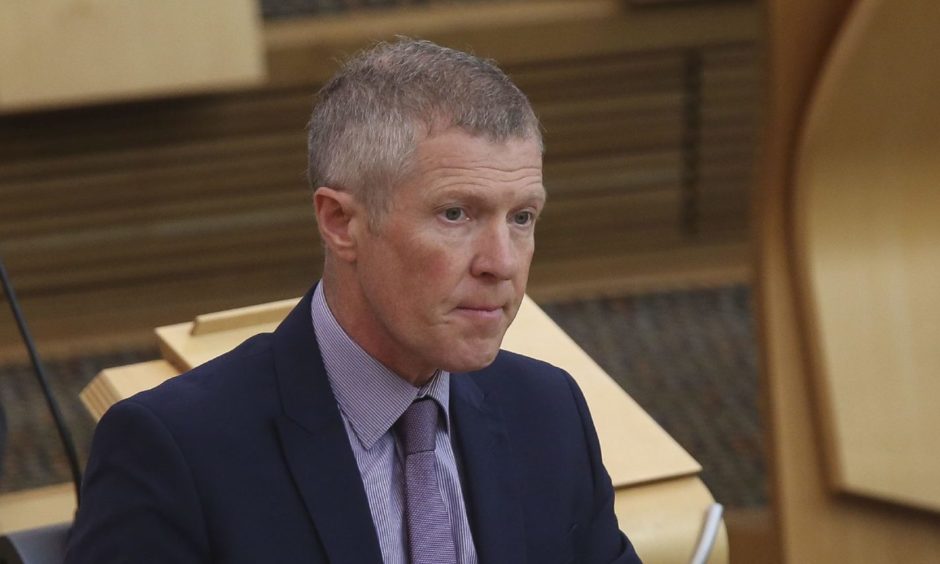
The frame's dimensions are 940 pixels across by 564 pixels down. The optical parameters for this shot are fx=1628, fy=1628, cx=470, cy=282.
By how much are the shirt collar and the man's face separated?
0.09 m

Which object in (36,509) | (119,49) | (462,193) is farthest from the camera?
(119,49)

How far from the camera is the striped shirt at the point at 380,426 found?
5.56 ft

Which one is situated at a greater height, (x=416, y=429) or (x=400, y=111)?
(x=400, y=111)

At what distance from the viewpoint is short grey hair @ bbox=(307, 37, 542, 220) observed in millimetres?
1558

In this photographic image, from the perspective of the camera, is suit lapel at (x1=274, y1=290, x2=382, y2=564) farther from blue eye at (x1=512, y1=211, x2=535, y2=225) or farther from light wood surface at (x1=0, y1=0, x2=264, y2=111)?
light wood surface at (x1=0, y1=0, x2=264, y2=111)

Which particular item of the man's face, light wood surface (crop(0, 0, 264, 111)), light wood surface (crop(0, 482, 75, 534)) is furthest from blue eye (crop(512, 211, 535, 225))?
light wood surface (crop(0, 0, 264, 111))

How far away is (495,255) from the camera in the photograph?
1574 mm

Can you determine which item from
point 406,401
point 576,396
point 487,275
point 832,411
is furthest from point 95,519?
point 832,411

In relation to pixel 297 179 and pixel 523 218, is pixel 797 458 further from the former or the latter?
pixel 297 179

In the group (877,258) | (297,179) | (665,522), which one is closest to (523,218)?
(665,522)

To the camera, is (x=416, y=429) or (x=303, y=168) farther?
(x=303, y=168)

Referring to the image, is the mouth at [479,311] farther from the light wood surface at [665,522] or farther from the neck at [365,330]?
the light wood surface at [665,522]

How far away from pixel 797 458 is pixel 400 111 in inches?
63.3

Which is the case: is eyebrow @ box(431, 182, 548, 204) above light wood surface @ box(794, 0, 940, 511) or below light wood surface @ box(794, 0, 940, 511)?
above
